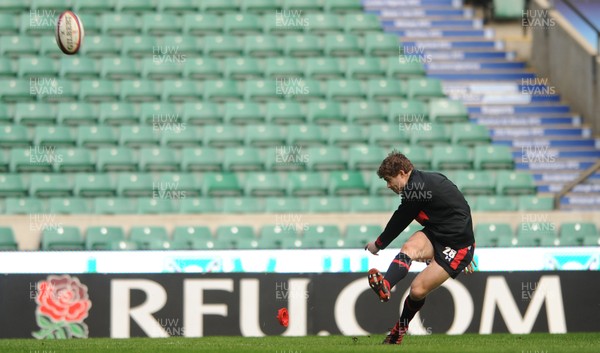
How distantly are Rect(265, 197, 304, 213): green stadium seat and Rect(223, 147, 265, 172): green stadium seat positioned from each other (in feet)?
3.43

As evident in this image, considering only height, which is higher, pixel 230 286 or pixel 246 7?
pixel 246 7

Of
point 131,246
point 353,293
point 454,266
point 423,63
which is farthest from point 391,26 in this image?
point 454,266

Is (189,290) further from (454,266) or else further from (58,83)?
(58,83)

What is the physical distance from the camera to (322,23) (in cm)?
2092

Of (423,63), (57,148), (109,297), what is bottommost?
(109,297)

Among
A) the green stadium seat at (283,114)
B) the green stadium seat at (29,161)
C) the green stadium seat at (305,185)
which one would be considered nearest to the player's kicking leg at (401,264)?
the green stadium seat at (305,185)

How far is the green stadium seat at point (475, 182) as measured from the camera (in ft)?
58.2

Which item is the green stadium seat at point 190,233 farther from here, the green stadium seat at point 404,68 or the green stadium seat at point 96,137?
the green stadium seat at point 404,68

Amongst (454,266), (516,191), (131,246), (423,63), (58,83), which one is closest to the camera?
(454,266)

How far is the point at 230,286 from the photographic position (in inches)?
485

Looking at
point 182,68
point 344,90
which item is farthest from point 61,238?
point 344,90

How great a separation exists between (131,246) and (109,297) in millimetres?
3052

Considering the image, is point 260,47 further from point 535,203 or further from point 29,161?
point 535,203

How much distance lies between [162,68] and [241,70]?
135cm
